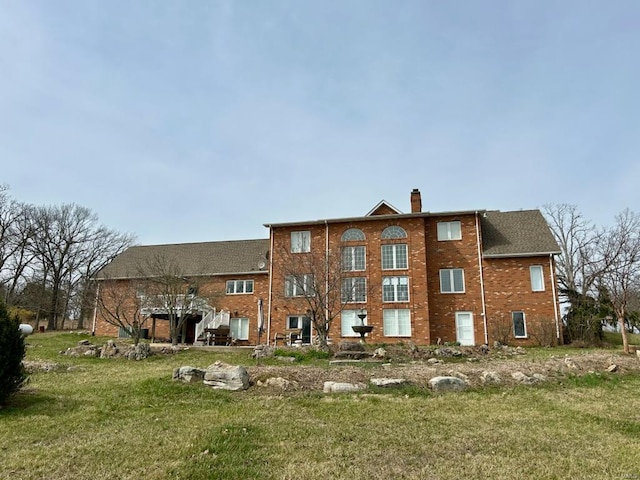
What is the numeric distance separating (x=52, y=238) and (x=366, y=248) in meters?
30.7

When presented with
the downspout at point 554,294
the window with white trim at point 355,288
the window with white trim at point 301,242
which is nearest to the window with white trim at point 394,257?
the window with white trim at point 355,288

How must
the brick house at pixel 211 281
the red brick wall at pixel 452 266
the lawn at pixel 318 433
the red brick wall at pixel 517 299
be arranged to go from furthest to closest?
the brick house at pixel 211 281
the red brick wall at pixel 452 266
the red brick wall at pixel 517 299
the lawn at pixel 318 433

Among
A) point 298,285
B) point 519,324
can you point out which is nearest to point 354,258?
point 298,285

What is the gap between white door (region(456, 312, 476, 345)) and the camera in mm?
25797

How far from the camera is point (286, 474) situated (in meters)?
5.03

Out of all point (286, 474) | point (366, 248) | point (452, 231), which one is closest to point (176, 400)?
point (286, 474)

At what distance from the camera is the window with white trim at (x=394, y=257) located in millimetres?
27219

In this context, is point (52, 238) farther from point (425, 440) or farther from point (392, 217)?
point (425, 440)

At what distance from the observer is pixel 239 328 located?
99.0ft

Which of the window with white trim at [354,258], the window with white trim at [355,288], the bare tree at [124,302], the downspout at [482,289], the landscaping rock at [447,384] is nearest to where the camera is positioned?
the landscaping rock at [447,384]

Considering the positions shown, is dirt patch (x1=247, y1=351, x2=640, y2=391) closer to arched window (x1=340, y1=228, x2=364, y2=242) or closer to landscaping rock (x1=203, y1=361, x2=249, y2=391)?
landscaping rock (x1=203, y1=361, x2=249, y2=391)

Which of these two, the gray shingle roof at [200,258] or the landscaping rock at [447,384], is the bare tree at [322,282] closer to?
the gray shingle roof at [200,258]

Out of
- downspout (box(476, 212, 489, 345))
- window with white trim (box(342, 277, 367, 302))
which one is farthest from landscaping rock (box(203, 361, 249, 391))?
downspout (box(476, 212, 489, 345))

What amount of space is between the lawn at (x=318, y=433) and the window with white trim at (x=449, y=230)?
17.0 m
